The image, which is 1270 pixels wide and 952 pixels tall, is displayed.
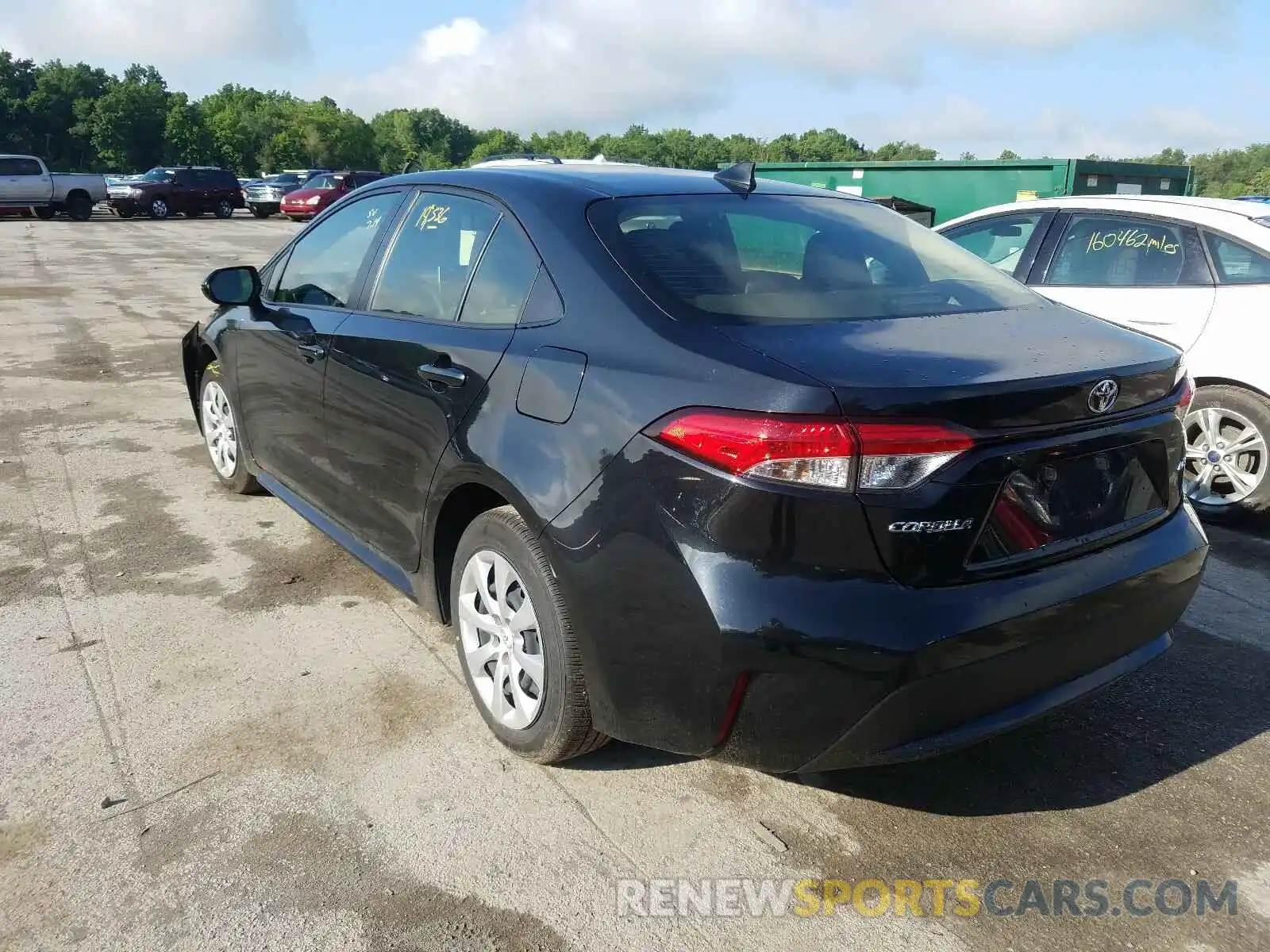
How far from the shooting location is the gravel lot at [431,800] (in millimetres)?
2340

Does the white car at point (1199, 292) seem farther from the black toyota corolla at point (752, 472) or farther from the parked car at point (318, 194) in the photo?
the parked car at point (318, 194)

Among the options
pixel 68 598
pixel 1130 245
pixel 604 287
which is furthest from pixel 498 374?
pixel 1130 245

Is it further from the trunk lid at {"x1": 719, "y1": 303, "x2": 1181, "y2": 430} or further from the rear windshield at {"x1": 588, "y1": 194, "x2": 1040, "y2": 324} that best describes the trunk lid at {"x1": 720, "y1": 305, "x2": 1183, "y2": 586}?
the rear windshield at {"x1": 588, "y1": 194, "x2": 1040, "y2": 324}

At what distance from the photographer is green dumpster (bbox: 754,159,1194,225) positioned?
35.0 feet

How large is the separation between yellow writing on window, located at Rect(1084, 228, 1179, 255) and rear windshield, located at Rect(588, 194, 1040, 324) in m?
2.52

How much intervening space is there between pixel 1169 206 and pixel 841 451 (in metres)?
4.33

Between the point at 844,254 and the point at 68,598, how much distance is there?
3.28 m

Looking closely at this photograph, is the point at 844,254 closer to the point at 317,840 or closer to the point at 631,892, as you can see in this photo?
the point at 631,892

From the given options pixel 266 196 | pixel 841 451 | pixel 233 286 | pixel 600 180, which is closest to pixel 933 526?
pixel 841 451

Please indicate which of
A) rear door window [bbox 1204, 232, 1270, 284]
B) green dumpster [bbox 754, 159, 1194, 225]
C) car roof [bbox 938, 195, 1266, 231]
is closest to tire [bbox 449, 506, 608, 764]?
rear door window [bbox 1204, 232, 1270, 284]

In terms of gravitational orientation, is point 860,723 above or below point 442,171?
below

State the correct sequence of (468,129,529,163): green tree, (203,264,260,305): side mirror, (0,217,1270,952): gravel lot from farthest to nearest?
(468,129,529,163): green tree < (203,264,260,305): side mirror < (0,217,1270,952): gravel lot

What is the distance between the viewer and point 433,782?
9.38 feet

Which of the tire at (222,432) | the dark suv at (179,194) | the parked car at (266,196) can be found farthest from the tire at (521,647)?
the parked car at (266,196)
